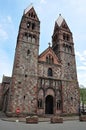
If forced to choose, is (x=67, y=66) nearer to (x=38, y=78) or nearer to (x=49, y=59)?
(x=49, y=59)

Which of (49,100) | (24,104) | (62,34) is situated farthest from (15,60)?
(62,34)

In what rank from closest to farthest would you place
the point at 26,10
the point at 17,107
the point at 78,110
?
the point at 17,107 → the point at 78,110 → the point at 26,10

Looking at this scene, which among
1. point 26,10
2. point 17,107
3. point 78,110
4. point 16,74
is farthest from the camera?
point 26,10

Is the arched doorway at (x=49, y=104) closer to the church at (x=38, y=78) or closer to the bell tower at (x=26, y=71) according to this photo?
the church at (x=38, y=78)

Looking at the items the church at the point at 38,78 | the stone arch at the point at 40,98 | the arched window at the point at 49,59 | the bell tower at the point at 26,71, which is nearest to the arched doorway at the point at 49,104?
the church at the point at 38,78

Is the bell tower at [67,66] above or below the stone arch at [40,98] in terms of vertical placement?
above

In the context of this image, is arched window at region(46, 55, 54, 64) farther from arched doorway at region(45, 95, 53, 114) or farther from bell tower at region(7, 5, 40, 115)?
arched doorway at region(45, 95, 53, 114)

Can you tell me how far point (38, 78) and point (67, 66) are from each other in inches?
326

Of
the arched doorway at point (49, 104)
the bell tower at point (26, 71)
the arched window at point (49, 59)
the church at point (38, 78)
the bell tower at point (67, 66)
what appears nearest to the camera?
the bell tower at point (26, 71)

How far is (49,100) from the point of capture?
29.1m

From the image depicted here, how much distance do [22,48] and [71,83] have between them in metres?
13.1

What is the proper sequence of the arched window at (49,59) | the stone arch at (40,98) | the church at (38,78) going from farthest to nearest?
1. the arched window at (49,59)
2. the stone arch at (40,98)
3. the church at (38,78)

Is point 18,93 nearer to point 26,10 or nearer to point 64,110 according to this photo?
point 64,110

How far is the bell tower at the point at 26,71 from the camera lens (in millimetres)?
24719
